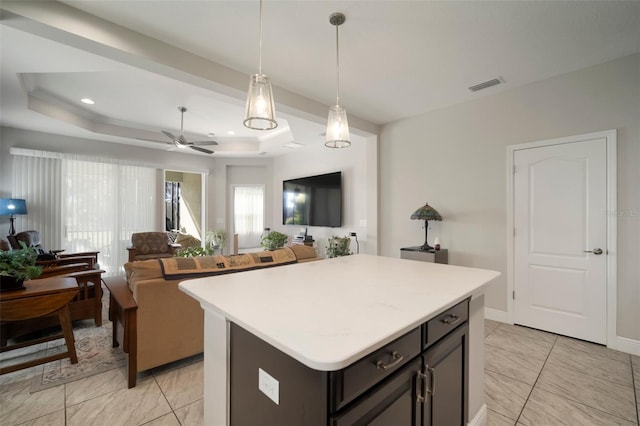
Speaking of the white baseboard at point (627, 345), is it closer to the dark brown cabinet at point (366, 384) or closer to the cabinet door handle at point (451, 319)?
the dark brown cabinet at point (366, 384)

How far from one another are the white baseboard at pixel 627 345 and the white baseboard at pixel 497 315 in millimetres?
880

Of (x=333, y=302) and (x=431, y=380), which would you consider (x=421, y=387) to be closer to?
(x=431, y=380)

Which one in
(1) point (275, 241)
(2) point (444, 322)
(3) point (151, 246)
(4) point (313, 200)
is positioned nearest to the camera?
(2) point (444, 322)

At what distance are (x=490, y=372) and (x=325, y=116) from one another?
132 inches

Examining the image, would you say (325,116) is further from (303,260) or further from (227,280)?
(227,280)

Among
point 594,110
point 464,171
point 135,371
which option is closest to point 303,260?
point 135,371

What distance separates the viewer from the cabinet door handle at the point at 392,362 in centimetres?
90

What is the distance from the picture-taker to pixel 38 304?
2.04 meters

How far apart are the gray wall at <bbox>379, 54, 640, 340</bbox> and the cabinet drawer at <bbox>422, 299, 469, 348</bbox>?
94.2 inches

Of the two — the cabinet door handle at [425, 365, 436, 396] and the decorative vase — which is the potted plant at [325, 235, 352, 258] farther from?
the decorative vase

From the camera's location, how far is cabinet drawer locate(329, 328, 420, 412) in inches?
31.1

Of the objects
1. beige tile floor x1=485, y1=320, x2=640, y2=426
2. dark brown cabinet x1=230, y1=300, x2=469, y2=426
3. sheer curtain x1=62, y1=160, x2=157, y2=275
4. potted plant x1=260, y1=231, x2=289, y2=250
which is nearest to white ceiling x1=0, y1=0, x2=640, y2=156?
sheer curtain x1=62, y1=160, x2=157, y2=275

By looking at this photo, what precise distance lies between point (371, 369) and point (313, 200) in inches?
195

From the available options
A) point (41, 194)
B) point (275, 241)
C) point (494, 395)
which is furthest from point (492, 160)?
point (41, 194)
